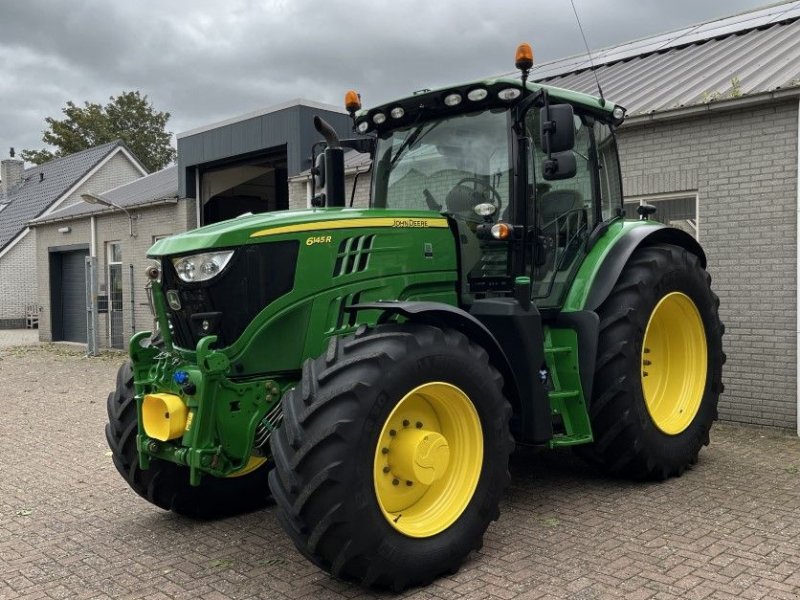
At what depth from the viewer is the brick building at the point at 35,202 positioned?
90.9 feet

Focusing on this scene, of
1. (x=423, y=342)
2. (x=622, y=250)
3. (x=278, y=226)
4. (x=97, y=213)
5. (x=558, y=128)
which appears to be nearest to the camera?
(x=423, y=342)

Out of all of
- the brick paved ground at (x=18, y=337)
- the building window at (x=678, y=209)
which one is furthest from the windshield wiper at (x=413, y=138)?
the brick paved ground at (x=18, y=337)

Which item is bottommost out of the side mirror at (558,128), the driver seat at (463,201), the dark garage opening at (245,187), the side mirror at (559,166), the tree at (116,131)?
the driver seat at (463,201)

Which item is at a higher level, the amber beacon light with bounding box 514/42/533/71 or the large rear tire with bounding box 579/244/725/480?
the amber beacon light with bounding box 514/42/533/71

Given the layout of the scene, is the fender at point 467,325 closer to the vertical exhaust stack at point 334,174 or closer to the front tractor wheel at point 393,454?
the front tractor wheel at point 393,454

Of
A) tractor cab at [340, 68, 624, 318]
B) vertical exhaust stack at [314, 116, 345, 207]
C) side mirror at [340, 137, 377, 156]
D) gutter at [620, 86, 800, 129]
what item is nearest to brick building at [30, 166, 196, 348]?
gutter at [620, 86, 800, 129]

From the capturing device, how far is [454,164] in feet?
16.8

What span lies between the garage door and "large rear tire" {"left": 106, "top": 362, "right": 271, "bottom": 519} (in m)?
16.2

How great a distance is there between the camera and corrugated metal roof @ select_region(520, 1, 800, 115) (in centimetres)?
810

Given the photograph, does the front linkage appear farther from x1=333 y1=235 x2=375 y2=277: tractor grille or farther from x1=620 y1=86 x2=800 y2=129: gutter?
x1=620 y1=86 x2=800 y2=129: gutter

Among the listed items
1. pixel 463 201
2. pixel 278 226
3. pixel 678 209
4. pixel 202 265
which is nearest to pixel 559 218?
pixel 463 201

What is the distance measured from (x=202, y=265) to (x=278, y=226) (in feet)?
1.47

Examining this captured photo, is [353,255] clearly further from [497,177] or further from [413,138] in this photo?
[413,138]

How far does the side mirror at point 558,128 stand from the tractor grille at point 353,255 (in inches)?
46.2
